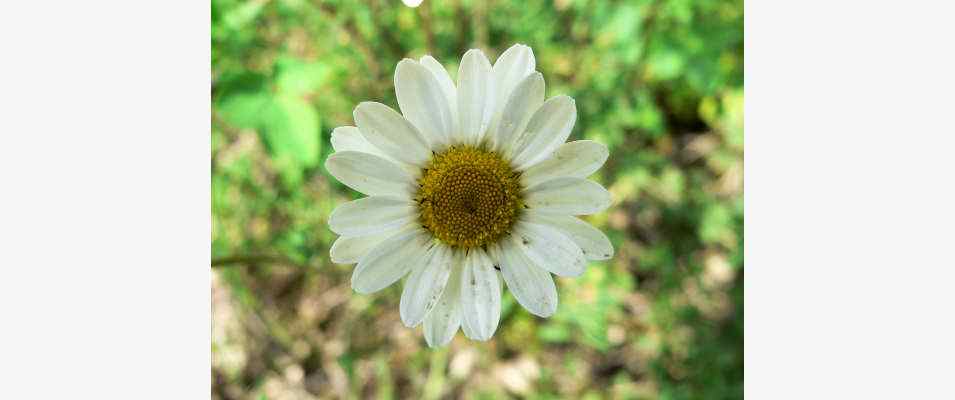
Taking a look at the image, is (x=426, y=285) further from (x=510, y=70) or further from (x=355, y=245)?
(x=510, y=70)

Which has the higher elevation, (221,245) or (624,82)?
(624,82)

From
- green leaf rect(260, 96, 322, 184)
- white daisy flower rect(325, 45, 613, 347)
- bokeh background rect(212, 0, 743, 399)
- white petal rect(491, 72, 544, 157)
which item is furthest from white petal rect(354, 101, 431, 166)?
bokeh background rect(212, 0, 743, 399)

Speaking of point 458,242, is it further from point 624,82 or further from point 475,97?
point 624,82

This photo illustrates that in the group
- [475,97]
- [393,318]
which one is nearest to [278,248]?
[393,318]

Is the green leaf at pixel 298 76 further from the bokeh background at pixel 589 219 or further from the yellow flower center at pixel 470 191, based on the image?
the yellow flower center at pixel 470 191

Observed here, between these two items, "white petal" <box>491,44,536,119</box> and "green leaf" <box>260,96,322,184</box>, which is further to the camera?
"green leaf" <box>260,96,322,184</box>

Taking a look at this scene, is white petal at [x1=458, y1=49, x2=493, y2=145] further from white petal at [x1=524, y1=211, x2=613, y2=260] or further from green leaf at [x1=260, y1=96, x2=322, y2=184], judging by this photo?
green leaf at [x1=260, y1=96, x2=322, y2=184]
